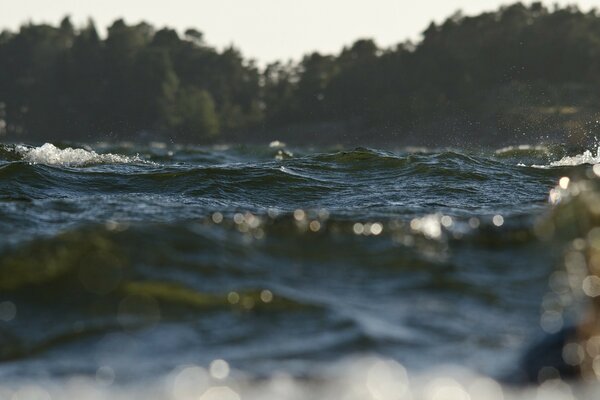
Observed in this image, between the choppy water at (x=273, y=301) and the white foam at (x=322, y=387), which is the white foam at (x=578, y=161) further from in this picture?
the white foam at (x=322, y=387)

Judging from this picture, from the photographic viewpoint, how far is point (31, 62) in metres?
146

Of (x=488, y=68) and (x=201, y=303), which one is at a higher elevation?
(x=488, y=68)

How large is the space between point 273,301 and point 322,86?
106 metres

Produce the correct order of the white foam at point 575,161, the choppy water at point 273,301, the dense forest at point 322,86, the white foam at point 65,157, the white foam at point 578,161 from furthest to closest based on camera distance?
the dense forest at point 322,86
the white foam at point 578,161
the white foam at point 575,161
the white foam at point 65,157
the choppy water at point 273,301

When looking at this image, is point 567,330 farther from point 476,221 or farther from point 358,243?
point 476,221

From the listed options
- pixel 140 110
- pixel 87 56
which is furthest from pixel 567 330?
pixel 87 56

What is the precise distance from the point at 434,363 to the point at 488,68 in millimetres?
90816

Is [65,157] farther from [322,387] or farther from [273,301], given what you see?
[322,387]

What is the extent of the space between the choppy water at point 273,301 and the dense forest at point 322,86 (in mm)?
50026

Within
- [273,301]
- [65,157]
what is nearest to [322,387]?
[273,301]

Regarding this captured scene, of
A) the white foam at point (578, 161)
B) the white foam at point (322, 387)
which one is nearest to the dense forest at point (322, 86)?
the white foam at point (578, 161)

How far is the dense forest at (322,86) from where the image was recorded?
8712 centimetres

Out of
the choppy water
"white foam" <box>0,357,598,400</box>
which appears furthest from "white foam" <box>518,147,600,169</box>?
"white foam" <box>0,357,598,400</box>

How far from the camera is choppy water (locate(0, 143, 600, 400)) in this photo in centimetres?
562
